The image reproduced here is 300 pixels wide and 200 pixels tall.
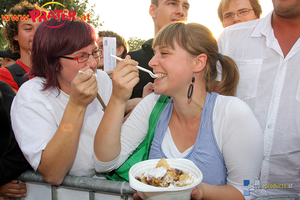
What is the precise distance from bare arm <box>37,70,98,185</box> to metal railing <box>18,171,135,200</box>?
0.10 m

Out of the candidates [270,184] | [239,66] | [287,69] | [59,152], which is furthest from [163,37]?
[270,184]

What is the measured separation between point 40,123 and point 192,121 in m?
1.30

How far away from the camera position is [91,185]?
172 cm

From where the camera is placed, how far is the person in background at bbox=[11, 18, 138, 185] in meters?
1.76

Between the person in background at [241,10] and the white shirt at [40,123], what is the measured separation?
2.43m

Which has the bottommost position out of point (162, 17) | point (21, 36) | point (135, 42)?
point (135, 42)

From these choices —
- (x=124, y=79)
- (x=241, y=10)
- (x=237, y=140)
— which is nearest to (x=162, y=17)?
(x=241, y=10)

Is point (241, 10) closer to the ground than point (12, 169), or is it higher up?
higher up

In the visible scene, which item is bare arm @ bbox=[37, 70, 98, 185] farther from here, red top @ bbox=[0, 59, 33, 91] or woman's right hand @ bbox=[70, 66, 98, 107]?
red top @ bbox=[0, 59, 33, 91]

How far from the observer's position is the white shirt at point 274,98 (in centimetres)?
202

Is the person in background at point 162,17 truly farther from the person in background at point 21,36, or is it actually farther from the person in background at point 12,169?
the person in background at point 12,169

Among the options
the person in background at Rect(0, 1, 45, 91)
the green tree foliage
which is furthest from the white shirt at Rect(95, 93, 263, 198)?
the green tree foliage

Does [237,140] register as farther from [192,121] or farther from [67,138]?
[67,138]

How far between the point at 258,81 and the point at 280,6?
713mm
